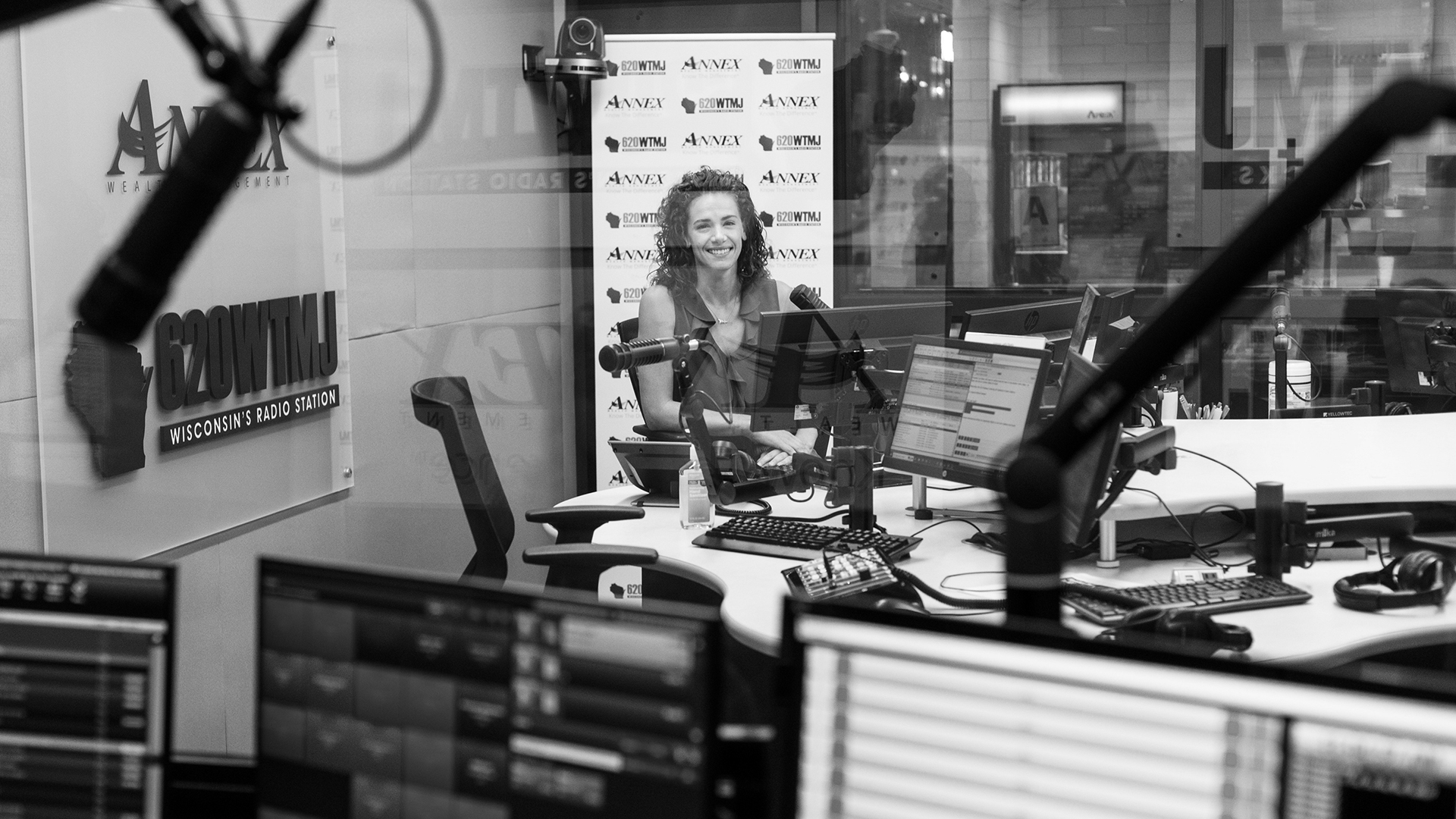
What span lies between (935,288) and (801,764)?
4.78 meters

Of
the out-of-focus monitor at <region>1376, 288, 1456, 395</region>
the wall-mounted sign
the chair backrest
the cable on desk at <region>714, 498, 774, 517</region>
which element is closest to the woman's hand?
the cable on desk at <region>714, 498, 774, 517</region>

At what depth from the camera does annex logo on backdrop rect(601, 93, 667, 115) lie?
5.05 m

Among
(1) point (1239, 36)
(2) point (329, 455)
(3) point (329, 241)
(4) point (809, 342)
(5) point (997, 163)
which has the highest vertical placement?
(1) point (1239, 36)

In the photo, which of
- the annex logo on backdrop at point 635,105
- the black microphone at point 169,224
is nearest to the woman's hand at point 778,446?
the annex logo on backdrop at point 635,105

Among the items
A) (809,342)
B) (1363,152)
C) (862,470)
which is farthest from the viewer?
(809,342)

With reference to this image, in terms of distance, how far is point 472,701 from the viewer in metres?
0.90

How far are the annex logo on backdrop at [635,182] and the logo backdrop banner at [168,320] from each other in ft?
5.25

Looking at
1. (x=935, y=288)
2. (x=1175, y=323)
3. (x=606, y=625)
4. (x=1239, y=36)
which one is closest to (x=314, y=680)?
(x=606, y=625)

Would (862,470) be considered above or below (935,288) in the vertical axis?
below

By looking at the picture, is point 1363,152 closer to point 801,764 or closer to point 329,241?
point 801,764

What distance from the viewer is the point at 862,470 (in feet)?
8.82

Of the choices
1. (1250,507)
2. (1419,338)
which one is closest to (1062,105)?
(1419,338)

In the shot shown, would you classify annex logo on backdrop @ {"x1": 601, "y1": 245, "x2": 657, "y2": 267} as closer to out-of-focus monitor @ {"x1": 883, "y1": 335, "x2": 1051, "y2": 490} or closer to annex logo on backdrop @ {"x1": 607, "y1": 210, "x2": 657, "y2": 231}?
annex logo on backdrop @ {"x1": 607, "y1": 210, "x2": 657, "y2": 231}

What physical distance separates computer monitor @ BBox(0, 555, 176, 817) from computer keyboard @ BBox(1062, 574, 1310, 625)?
4.93 feet
